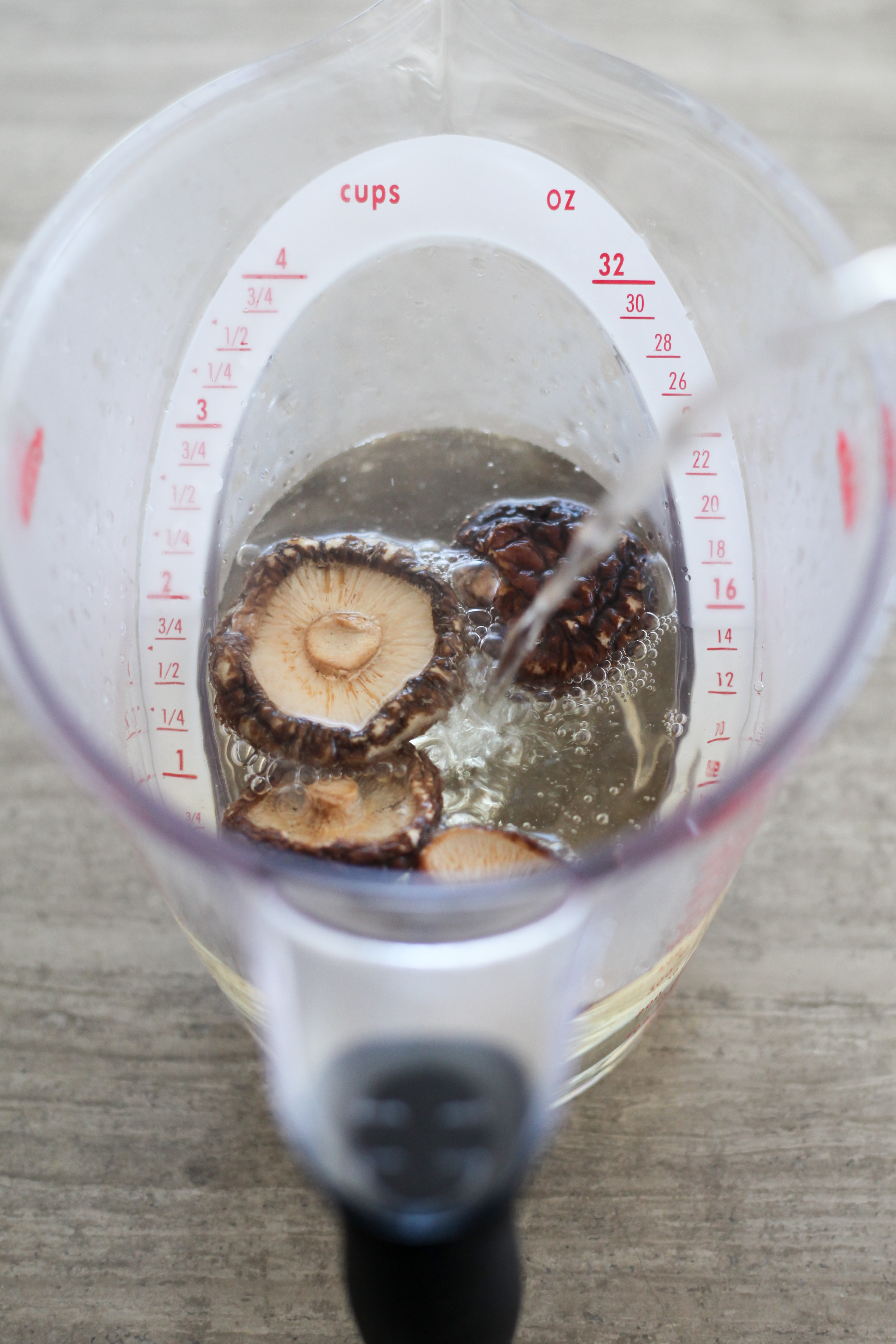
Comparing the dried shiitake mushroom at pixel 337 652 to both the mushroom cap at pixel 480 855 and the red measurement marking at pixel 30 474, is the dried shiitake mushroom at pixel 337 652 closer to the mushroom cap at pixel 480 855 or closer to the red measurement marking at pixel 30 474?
the mushroom cap at pixel 480 855

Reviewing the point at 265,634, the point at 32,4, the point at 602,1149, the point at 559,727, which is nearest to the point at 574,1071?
the point at 602,1149

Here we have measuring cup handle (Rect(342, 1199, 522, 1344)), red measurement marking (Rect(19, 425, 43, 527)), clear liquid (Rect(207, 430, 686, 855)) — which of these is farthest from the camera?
clear liquid (Rect(207, 430, 686, 855))

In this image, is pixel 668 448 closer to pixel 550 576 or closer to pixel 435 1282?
pixel 550 576

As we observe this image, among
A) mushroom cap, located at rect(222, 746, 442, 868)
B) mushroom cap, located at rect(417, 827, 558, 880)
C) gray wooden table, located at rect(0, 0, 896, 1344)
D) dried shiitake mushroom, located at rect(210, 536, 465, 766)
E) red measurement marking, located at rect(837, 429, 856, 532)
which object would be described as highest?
red measurement marking, located at rect(837, 429, 856, 532)

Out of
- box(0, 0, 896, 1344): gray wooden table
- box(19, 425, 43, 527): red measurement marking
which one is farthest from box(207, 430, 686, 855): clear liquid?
box(19, 425, 43, 527): red measurement marking

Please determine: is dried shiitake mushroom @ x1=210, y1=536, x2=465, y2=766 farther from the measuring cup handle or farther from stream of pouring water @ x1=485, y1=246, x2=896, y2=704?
the measuring cup handle

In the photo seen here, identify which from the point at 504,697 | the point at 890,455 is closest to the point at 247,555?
the point at 504,697
